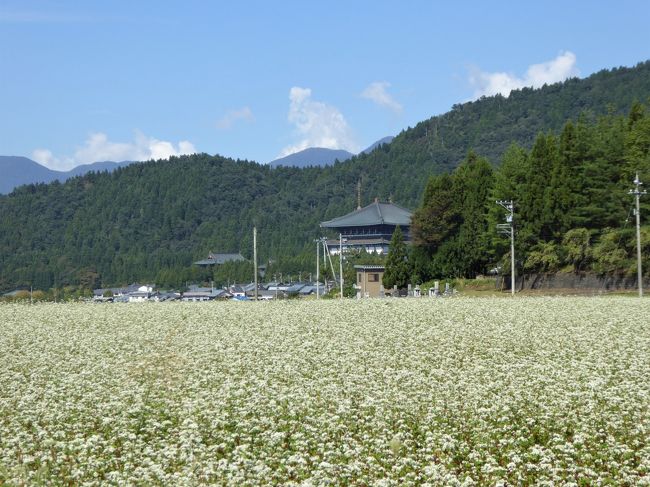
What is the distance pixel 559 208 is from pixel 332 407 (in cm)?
4063

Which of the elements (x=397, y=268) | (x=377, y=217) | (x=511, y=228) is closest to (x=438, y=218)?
(x=397, y=268)

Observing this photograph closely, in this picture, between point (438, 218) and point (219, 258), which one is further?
point (219, 258)

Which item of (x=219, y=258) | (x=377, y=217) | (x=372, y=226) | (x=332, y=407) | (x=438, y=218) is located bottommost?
(x=332, y=407)

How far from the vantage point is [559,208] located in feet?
167

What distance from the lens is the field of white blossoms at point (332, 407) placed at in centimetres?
977

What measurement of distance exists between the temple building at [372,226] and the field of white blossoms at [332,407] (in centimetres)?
9415

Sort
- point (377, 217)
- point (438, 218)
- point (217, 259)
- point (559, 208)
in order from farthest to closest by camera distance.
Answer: point (217, 259)
point (377, 217)
point (438, 218)
point (559, 208)

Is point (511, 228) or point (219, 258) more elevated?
point (219, 258)

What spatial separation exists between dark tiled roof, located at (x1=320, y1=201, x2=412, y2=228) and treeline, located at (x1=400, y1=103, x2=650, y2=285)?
5657 centimetres

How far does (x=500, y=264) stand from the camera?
177 ft

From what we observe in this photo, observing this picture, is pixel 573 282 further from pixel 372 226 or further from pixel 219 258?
pixel 219 258

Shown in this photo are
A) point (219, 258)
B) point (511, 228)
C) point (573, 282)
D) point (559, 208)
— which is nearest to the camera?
point (511, 228)

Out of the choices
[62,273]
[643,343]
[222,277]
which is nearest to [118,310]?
[643,343]

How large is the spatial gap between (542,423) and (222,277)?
10376cm
